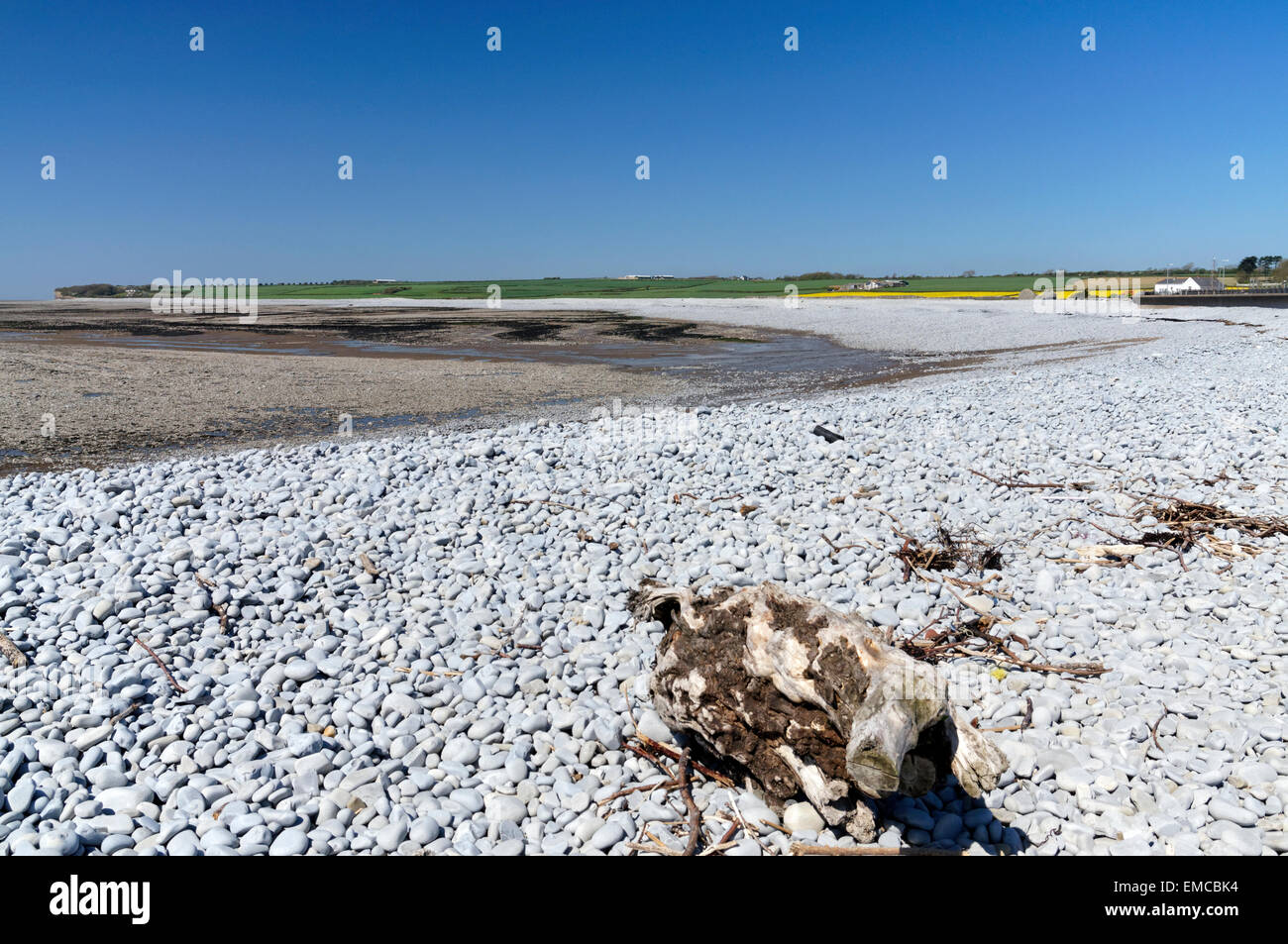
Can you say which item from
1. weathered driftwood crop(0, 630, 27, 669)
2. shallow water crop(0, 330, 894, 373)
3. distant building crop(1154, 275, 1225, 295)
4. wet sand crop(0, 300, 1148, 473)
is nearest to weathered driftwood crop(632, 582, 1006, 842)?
weathered driftwood crop(0, 630, 27, 669)

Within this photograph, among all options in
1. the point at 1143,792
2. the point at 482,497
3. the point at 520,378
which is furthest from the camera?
the point at 520,378

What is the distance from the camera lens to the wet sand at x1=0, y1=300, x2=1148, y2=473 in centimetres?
1391

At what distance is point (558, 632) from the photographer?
228 inches

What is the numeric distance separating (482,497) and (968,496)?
5.11 meters

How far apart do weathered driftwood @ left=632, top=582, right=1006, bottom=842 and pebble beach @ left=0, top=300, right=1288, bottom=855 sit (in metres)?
0.28

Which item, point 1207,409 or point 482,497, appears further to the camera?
point 1207,409

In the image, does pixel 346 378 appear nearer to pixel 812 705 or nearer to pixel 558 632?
pixel 558 632

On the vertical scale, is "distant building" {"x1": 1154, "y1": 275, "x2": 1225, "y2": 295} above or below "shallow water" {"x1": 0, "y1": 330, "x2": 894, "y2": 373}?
above

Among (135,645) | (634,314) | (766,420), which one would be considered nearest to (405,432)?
(766,420)

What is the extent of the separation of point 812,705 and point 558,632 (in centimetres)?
244

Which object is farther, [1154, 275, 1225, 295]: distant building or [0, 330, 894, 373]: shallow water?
[1154, 275, 1225, 295]: distant building

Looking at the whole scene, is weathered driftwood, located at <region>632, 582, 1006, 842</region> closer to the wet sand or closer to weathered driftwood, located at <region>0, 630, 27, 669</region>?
weathered driftwood, located at <region>0, 630, 27, 669</region>

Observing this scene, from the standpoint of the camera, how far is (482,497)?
802 cm
